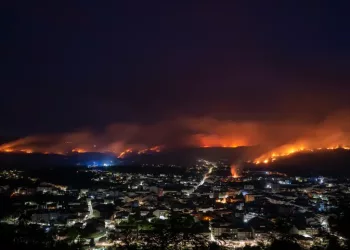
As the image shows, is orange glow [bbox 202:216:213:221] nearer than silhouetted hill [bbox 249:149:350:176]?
Yes

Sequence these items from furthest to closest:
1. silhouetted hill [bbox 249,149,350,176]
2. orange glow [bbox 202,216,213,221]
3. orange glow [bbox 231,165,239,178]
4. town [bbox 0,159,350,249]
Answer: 1. silhouetted hill [bbox 249,149,350,176]
2. orange glow [bbox 231,165,239,178]
3. orange glow [bbox 202,216,213,221]
4. town [bbox 0,159,350,249]

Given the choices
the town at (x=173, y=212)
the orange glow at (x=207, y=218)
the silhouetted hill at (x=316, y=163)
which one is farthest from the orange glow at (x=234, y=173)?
the orange glow at (x=207, y=218)

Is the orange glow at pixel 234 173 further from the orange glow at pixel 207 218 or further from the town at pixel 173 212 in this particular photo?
the orange glow at pixel 207 218

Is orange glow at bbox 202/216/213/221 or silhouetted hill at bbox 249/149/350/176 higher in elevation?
silhouetted hill at bbox 249/149/350/176

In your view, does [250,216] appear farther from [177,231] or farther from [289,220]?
[177,231]

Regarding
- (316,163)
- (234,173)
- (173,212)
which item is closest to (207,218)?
(173,212)

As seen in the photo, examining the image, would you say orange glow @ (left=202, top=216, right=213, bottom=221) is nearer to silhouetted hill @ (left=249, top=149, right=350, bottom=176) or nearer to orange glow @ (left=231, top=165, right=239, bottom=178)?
orange glow @ (left=231, top=165, right=239, bottom=178)

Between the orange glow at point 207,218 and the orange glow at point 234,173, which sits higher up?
the orange glow at point 234,173

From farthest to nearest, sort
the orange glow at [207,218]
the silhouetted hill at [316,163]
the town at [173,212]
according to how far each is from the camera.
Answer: the silhouetted hill at [316,163] → the orange glow at [207,218] → the town at [173,212]

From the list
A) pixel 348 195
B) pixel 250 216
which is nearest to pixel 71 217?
pixel 250 216

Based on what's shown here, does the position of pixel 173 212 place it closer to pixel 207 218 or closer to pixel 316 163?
pixel 207 218

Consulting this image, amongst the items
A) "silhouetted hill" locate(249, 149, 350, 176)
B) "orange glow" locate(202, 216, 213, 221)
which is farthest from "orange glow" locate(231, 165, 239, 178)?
"orange glow" locate(202, 216, 213, 221)
